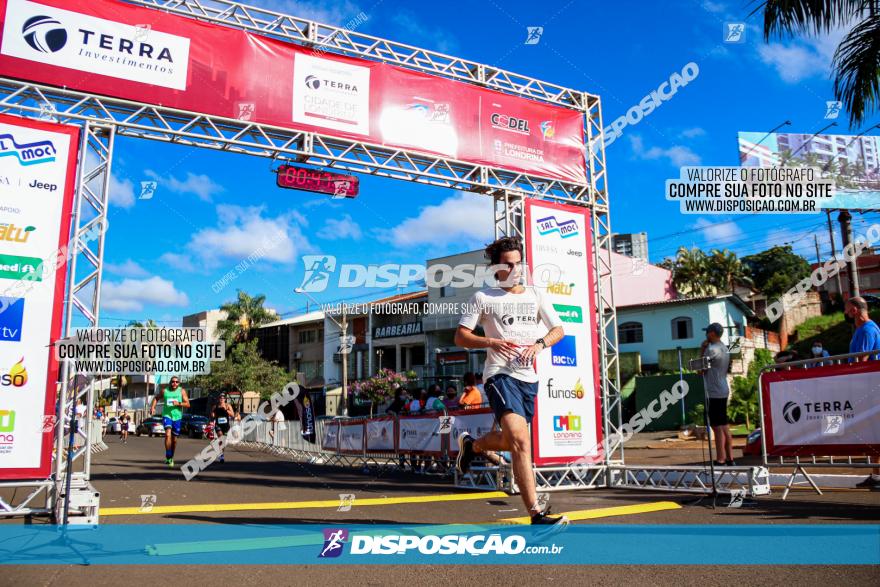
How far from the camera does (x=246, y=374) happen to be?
47375 millimetres

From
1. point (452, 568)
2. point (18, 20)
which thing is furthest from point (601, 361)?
point (18, 20)

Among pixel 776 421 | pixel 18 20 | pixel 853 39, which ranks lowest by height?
pixel 776 421

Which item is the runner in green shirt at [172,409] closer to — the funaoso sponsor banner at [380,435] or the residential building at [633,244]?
the funaoso sponsor banner at [380,435]

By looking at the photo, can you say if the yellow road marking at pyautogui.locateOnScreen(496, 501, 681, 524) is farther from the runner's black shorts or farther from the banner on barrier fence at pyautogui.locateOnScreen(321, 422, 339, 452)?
the banner on barrier fence at pyautogui.locateOnScreen(321, 422, 339, 452)

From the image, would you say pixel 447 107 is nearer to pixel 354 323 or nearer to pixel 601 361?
pixel 601 361

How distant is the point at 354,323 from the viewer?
4931 centimetres

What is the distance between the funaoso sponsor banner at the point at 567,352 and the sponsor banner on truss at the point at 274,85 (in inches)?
66.9

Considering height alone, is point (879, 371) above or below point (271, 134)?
below

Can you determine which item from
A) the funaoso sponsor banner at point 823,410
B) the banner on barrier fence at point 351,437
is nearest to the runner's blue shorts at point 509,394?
the funaoso sponsor banner at point 823,410

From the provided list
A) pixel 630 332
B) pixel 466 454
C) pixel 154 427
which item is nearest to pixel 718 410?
pixel 466 454

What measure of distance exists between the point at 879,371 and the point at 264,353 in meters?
52.8

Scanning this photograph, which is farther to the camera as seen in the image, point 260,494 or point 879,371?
point 260,494

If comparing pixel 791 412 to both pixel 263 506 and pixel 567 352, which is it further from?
pixel 263 506

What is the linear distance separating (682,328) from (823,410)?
95.3 feet
